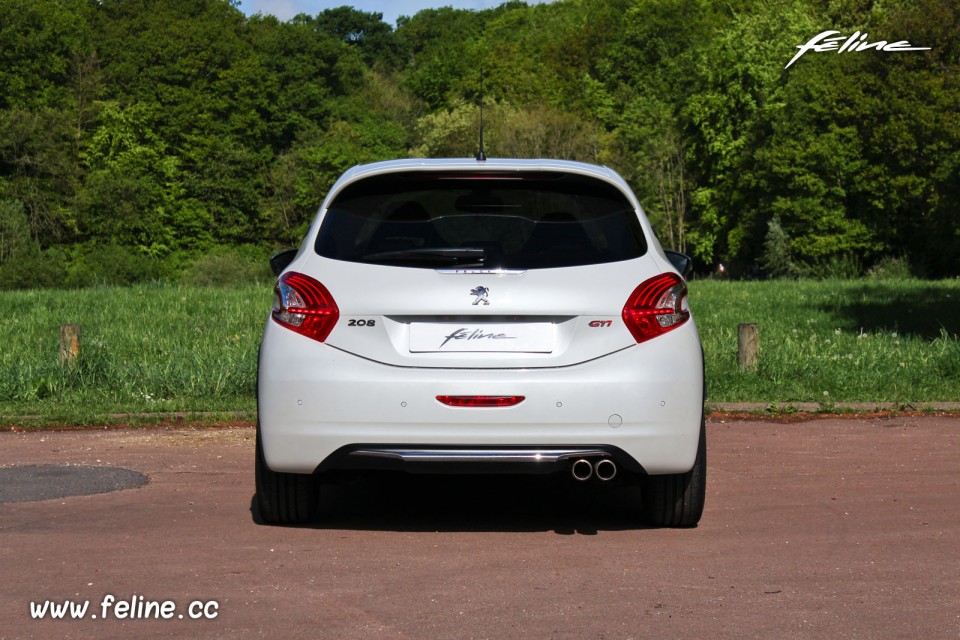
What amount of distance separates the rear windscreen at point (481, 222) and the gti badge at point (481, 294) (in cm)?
13

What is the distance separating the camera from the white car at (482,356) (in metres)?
6.20

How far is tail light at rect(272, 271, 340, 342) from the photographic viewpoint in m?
6.31

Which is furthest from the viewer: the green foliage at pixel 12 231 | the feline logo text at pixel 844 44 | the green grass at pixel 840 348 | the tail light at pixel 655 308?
the green foliage at pixel 12 231

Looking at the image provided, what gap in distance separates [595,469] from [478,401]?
611mm

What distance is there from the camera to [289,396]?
→ 6.32 metres

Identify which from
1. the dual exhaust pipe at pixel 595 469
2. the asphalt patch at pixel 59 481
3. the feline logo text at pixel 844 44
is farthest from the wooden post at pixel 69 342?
the feline logo text at pixel 844 44

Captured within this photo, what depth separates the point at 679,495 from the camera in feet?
22.3

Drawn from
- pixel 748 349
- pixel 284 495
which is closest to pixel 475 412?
pixel 284 495

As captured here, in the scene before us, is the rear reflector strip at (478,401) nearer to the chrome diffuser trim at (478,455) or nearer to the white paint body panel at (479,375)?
the white paint body panel at (479,375)

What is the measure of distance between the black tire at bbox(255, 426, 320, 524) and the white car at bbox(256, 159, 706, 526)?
260mm

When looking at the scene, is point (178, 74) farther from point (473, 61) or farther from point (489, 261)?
point (489, 261)

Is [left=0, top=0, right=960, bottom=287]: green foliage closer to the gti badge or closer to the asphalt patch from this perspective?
the asphalt patch

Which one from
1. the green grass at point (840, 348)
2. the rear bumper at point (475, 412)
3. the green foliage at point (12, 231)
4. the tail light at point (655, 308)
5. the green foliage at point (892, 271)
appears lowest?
the green foliage at point (12, 231)

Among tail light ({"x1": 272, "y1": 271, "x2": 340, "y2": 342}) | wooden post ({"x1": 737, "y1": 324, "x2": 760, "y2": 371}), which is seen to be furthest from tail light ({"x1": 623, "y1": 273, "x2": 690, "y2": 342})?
wooden post ({"x1": 737, "y1": 324, "x2": 760, "y2": 371})
